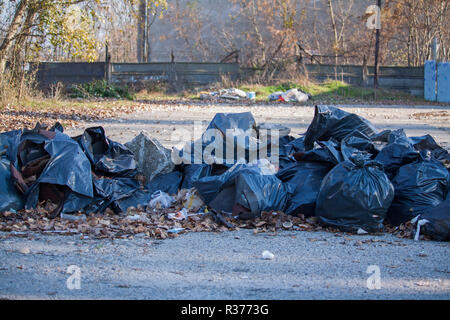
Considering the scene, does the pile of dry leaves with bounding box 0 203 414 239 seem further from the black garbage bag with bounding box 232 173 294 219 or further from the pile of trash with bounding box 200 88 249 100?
the pile of trash with bounding box 200 88 249 100

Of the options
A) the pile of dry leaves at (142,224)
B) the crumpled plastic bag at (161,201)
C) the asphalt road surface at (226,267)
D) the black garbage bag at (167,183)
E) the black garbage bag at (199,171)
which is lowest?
the asphalt road surface at (226,267)

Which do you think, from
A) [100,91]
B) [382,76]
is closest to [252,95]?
[100,91]

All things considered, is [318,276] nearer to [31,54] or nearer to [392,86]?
[31,54]

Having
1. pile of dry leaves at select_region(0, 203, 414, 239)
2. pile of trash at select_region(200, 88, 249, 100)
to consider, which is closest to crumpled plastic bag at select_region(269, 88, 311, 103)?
pile of trash at select_region(200, 88, 249, 100)

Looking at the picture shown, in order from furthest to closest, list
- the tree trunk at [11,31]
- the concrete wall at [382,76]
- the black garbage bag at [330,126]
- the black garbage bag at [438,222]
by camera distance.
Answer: the concrete wall at [382,76], the tree trunk at [11,31], the black garbage bag at [330,126], the black garbage bag at [438,222]

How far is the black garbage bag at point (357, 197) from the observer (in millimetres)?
4094

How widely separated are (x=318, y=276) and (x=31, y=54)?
13084 mm

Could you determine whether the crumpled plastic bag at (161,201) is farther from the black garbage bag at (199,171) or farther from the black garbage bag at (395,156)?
the black garbage bag at (395,156)

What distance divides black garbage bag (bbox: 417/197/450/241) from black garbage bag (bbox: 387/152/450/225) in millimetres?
267

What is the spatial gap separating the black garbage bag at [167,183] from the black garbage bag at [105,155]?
0.89 feet

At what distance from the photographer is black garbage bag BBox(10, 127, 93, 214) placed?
470 centimetres

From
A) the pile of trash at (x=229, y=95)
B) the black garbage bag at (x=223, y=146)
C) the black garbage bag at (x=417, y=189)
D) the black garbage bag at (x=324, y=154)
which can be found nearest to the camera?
the black garbage bag at (x=417, y=189)

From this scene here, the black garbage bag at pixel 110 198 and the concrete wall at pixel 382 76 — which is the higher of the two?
the concrete wall at pixel 382 76

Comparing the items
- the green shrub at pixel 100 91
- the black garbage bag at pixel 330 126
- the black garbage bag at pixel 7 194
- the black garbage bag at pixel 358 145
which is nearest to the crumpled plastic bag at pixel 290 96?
the green shrub at pixel 100 91
